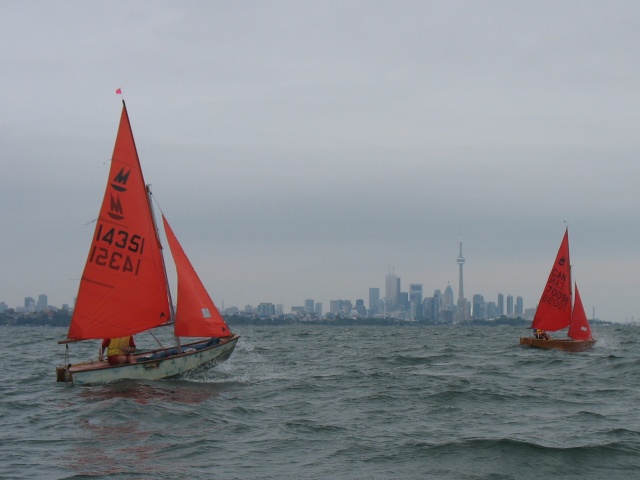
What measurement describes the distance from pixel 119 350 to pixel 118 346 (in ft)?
1.35

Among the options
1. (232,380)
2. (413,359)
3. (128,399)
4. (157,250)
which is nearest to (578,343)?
(413,359)

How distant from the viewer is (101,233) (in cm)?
2845

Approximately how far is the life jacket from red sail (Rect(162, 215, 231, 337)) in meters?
2.10

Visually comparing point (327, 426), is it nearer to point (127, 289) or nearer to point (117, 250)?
point (127, 289)

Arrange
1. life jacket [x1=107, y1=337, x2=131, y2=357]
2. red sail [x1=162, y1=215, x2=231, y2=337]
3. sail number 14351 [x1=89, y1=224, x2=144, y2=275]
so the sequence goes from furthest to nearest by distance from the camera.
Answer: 1. red sail [x1=162, y1=215, x2=231, y2=337]
2. life jacket [x1=107, y1=337, x2=131, y2=357]
3. sail number 14351 [x1=89, y1=224, x2=144, y2=275]

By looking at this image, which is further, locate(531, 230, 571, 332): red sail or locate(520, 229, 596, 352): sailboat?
locate(531, 230, 571, 332): red sail

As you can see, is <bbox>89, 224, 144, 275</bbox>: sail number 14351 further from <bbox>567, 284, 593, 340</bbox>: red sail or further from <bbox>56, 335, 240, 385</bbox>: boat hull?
<bbox>567, 284, 593, 340</bbox>: red sail

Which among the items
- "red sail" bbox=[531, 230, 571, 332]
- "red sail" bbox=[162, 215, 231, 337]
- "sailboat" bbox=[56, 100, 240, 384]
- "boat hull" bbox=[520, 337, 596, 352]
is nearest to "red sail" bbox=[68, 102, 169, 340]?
"sailboat" bbox=[56, 100, 240, 384]

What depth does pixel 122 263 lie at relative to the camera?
2878 cm

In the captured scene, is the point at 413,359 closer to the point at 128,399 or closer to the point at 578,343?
the point at 578,343

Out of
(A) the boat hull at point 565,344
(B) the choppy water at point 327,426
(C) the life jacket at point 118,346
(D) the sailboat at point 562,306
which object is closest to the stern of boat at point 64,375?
(B) the choppy water at point 327,426

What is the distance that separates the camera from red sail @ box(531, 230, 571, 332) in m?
51.9

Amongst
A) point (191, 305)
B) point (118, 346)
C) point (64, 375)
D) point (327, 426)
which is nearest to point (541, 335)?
point (191, 305)

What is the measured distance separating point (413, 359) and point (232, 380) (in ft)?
50.9
